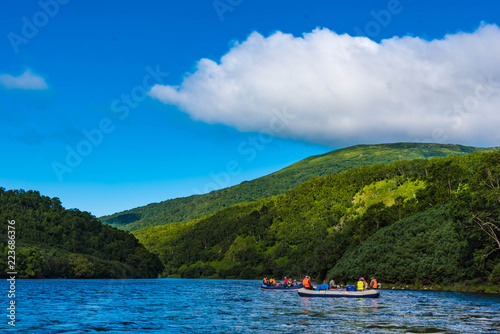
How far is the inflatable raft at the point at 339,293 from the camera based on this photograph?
74000mm

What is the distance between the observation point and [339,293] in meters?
76.6

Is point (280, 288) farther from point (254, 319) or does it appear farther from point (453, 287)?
point (254, 319)

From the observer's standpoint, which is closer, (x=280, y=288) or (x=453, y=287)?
(x=453, y=287)

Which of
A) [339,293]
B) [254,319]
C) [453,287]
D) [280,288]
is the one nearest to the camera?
[254,319]

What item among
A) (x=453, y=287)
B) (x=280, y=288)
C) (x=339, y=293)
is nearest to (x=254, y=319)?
(x=339, y=293)

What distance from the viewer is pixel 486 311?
51.2 meters

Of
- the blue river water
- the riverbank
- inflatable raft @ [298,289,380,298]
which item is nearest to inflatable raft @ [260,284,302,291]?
inflatable raft @ [298,289,380,298]

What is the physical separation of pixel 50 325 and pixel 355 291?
4963 centimetres

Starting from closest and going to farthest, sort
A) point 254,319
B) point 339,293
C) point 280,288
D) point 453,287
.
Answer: point 254,319
point 339,293
point 453,287
point 280,288

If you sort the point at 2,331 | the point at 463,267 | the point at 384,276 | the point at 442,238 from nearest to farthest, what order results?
the point at 2,331
the point at 463,267
the point at 442,238
the point at 384,276

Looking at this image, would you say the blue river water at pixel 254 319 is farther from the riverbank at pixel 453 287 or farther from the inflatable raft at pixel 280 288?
the inflatable raft at pixel 280 288

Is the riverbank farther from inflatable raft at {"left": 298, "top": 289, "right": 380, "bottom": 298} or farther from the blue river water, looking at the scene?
the blue river water

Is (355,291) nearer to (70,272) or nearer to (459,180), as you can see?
(459,180)

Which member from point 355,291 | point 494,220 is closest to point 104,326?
point 355,291
